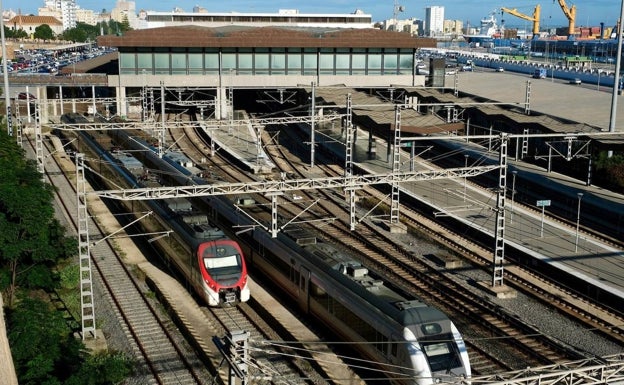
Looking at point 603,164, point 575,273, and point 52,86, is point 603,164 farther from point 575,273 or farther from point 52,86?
point 52,86

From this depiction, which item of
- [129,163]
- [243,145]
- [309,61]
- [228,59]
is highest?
[228,59]

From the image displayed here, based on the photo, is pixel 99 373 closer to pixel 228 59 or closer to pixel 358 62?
pixel 228 59

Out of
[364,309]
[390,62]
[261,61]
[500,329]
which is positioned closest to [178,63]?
[261,61]

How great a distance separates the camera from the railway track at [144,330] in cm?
1903

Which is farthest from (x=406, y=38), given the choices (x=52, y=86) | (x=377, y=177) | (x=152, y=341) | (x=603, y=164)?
(x=152, y=341)

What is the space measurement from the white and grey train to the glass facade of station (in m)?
33.8

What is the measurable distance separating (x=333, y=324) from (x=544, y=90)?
4921 centimetres

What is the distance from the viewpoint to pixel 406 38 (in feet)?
195

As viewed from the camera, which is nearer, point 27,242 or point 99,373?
point 99,373

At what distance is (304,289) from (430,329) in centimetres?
604

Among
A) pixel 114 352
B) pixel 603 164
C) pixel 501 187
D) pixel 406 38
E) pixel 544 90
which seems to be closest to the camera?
pixel 114 352

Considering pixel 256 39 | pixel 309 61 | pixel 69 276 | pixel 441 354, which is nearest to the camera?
pixel 441 354

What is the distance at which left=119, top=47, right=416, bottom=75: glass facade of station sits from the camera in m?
57.0

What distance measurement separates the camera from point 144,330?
21.9 metres
